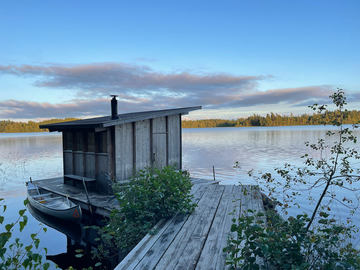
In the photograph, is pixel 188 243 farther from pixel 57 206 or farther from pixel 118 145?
pixel 57 206

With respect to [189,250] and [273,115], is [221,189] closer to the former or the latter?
[189,250]

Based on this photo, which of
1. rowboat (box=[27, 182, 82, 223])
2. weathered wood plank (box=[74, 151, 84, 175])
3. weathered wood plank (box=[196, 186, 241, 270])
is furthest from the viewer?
weathered wood plank (box=[74, 151, 84, 175])

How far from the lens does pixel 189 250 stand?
3.87 m

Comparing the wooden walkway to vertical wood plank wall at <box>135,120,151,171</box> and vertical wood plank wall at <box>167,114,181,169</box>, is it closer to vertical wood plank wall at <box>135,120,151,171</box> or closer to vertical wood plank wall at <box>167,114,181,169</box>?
vertical wood plank wall at <box>135,120,151,171</box>

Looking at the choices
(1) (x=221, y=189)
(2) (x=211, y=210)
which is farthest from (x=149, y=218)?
(1) (x=221, y=189)

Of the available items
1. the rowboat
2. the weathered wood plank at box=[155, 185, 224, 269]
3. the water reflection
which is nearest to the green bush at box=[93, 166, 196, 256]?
the weathered wood plank at box=[155, 185, 224, 269]

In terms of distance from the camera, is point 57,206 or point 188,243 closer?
point 188,243

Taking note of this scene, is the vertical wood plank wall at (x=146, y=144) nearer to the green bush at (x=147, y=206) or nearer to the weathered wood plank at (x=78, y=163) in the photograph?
the weathered wood plank at (x=78, y=163)

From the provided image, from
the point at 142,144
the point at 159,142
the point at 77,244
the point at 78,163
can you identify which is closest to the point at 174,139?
the point at 159,142

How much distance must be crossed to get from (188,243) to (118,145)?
6638 mm

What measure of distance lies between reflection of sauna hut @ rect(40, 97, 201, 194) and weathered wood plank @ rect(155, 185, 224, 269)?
4900mm

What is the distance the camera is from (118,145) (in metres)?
10.0

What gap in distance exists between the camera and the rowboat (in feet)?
27.7

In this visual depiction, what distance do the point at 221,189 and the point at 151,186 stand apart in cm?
341
